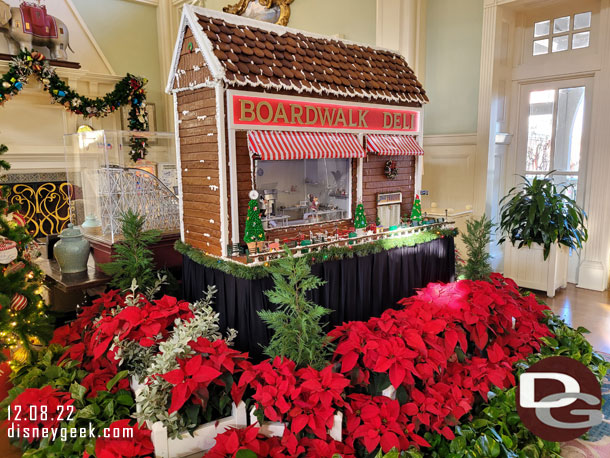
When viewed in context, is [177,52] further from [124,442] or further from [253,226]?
[124,442]

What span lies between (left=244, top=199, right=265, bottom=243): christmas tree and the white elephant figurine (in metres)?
6.21

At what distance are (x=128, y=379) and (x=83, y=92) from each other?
7.21 meters

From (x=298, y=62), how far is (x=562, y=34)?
14.0 ft

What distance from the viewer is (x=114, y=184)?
455cm

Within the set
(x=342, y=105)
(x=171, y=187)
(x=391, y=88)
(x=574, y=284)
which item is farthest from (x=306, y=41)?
(x=574, y=284)

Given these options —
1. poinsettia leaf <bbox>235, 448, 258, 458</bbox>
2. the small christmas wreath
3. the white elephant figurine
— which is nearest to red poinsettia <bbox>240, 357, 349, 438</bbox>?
poinsettia leaf <bbox>235, 448, 258, 458</bbox>

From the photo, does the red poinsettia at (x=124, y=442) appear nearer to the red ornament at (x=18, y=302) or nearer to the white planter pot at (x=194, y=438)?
the white planter pot at (x=194, y=438)

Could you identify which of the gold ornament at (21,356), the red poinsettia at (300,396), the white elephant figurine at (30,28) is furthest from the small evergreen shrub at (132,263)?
the white elephant figurine at (30,28)

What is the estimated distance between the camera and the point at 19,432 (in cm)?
257

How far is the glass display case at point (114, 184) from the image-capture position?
458 cm

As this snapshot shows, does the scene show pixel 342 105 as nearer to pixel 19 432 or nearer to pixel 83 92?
pixel 19 432

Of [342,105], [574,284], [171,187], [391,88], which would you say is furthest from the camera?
[574,284]

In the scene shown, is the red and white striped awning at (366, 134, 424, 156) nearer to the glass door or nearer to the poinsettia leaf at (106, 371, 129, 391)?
the glass door

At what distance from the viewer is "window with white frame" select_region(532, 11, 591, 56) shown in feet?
19.4
